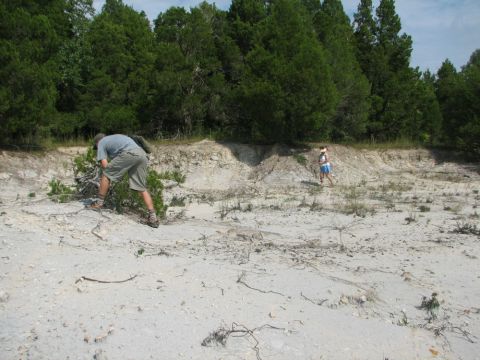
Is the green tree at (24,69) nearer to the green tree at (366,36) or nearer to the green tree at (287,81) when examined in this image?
the green tree at (287,81)

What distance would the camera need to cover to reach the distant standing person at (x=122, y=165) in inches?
300

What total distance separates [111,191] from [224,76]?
603 inches

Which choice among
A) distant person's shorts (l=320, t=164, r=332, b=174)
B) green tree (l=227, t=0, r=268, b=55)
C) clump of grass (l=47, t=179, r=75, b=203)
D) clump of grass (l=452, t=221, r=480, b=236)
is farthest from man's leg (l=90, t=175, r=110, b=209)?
green tree (l=227, t=0, r=268, b=55)

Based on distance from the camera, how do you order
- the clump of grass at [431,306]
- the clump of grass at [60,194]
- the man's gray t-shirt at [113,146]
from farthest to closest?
the clump of grass at [60,194], the man's gray t-shirt at [113,146], the clump of grass at [431,306]

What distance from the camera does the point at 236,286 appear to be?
5.30 m

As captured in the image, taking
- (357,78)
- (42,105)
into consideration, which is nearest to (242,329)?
(42,105)

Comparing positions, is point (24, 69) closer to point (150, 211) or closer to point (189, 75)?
point (189, 75)

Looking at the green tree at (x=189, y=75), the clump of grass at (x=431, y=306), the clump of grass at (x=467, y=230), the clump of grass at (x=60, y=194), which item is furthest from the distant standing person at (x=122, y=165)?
the green tree at (x=189, y=75)

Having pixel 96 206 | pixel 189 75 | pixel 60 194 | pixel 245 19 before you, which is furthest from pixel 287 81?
pixel 96 206

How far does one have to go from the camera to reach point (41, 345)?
4129mm

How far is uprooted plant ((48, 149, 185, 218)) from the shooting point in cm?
812

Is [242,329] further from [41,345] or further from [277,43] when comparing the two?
[277,43]

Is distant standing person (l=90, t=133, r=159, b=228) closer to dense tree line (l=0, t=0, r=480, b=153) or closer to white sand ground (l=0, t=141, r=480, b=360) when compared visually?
white sand ground (l=0, t=141, r=480, b=360)

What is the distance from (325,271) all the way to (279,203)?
21.0 ft
